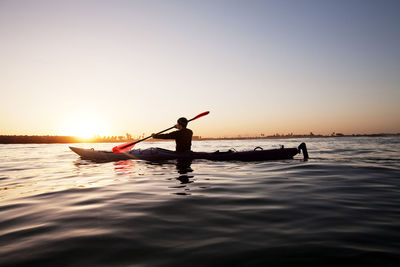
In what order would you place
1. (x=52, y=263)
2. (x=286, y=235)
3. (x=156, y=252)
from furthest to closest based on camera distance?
(x=286, y=235), (x=156, y=252), (x=52, y=263)

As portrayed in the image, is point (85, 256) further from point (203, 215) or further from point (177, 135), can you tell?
point (177, 135)

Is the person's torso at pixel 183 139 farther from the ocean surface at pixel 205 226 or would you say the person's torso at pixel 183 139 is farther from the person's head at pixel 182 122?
the ocean surface at pixel 205 226

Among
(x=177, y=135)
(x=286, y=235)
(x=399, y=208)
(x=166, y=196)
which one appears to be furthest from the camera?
(x=177, y=135)

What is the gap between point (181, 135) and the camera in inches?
392

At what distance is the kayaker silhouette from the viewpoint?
9812 mm

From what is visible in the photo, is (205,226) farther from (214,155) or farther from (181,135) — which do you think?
(214,155)

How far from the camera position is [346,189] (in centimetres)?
476

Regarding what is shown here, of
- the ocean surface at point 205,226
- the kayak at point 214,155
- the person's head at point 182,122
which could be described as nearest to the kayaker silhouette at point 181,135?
the person's head at point 182,122

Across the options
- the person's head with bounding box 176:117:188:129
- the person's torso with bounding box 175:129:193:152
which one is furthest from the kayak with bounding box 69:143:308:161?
the person's head with bounding box 176:117:188:129

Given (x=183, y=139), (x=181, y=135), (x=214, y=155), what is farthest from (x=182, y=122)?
(x=214, y=155)

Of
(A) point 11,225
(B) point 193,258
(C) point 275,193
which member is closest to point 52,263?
(B) point 193,258

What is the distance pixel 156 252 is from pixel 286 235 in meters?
1.34

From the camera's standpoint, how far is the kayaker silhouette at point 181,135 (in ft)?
32.2

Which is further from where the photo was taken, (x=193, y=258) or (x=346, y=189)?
(x=346, y=189)
